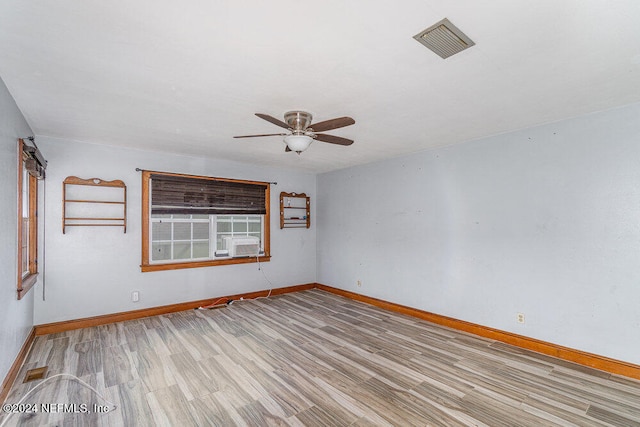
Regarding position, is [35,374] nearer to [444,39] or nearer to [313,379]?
[313,379]

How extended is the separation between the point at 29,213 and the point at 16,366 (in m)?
1.65

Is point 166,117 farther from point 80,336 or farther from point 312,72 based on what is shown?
point 80,336

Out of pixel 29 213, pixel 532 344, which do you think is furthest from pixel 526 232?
pixel 29 213

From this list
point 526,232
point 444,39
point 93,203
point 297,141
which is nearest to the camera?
point 444,39

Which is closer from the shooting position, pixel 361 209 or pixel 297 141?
pixel 297 141

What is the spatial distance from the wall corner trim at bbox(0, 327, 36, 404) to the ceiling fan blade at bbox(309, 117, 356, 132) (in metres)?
3.26

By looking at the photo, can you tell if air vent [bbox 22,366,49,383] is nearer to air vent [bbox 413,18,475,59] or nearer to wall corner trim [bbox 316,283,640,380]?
air vent [bbox 413,18,475,59]

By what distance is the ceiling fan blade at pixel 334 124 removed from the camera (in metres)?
2.41

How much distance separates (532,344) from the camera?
3.31 m

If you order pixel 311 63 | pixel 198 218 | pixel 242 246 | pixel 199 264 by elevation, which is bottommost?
pixel 199 264

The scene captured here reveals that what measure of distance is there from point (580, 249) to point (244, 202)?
470cm

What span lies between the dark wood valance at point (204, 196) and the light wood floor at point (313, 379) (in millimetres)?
Answer: 1760

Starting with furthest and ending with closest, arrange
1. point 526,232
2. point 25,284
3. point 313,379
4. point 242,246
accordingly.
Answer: point 242,246 → point 526,232 → point 25,284 → point 313,379

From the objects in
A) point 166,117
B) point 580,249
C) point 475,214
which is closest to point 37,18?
point 166,117
